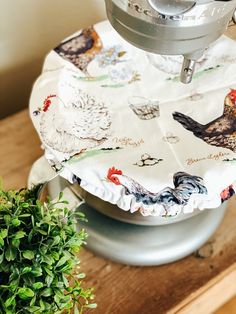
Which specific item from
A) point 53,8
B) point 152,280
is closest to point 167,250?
point 152,280

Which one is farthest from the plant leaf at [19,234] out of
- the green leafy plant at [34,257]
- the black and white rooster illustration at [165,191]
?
the black and white rooster illustration at [165,191]

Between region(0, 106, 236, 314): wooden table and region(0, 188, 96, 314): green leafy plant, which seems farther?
region(0, 106, 236, 314): wooden table

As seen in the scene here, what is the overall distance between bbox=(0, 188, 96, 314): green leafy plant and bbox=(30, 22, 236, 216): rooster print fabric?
7cm

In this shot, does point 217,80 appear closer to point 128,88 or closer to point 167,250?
point 128,88

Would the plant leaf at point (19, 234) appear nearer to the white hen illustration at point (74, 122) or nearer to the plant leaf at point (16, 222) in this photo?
the plant leaf at point (16, 222)

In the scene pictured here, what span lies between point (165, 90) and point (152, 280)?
0.76 feet

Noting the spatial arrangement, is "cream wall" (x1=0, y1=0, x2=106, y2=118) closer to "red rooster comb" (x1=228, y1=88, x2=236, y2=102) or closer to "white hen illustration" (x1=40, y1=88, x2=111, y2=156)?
"white hen illustration" (x1=40, y1=88, x2=111, y2=156)

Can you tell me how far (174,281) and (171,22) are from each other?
29 centimetres

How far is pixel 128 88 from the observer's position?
2.27ft

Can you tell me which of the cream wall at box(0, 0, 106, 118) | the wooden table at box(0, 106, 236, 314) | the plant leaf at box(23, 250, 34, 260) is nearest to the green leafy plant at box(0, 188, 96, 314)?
the plant leaf at box(23, 250, 34, 260)

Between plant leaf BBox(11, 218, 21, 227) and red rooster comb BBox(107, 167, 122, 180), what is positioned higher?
plant leaf BBox(11, 218, 21, 227)

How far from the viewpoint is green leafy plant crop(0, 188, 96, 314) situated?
477 mm

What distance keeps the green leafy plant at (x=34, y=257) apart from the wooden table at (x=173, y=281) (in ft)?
0.39

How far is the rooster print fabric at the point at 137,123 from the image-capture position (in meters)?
0.55
